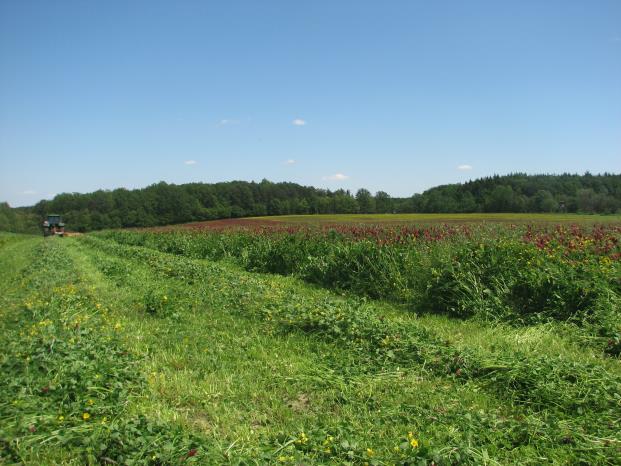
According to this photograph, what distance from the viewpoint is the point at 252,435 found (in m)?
3.35

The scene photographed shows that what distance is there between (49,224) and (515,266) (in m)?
51.7

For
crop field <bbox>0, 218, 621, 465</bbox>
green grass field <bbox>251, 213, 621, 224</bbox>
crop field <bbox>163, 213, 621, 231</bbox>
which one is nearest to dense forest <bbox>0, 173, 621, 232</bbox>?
green grass field <bbox>251, 213, 621, 224</bbox>

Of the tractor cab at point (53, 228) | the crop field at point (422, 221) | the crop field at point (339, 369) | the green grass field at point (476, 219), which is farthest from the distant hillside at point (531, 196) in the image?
the crop field at point (339, 369)

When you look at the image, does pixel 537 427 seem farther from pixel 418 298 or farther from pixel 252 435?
pixel 418 298

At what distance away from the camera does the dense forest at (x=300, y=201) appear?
2313 inches

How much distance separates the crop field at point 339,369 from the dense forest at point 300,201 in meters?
54.7

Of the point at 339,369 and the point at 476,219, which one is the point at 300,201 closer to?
the point at 476,219

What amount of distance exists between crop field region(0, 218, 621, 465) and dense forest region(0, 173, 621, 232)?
5474cm

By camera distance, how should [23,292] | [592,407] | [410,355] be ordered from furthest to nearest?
[23,292], [410,355], [592,407]

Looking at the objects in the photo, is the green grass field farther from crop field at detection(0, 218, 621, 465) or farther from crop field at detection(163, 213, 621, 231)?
crop field at detection(0, 218, 621, 465)

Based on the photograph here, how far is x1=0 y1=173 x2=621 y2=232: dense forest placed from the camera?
58.8 m

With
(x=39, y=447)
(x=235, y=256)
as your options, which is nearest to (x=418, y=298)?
(x=39, y=447)

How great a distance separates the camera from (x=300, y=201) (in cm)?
6744

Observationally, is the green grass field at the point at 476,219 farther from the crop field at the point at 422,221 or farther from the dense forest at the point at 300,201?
the dense forest at the point at 300,201
